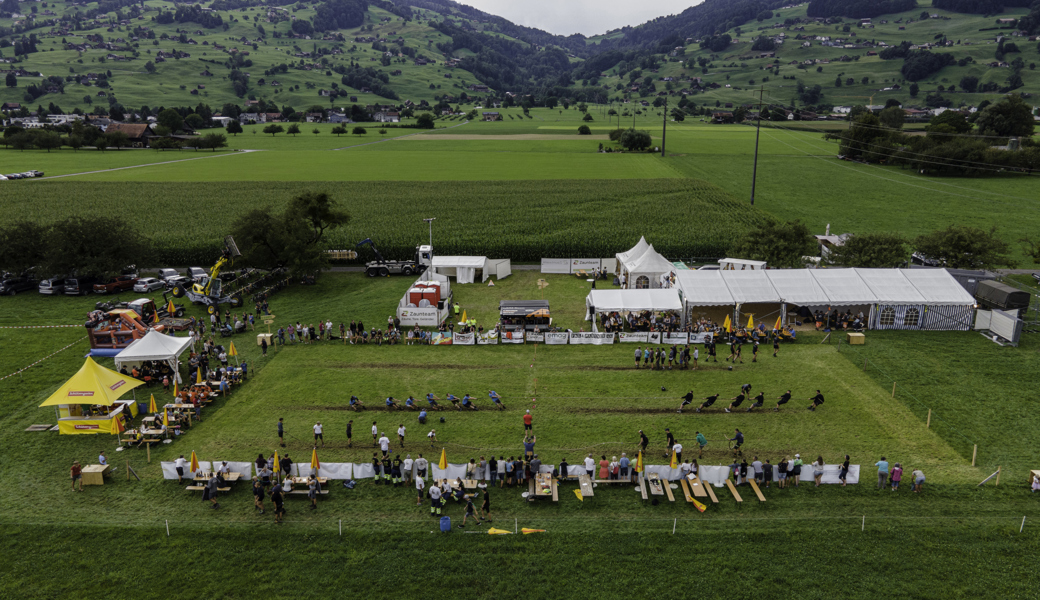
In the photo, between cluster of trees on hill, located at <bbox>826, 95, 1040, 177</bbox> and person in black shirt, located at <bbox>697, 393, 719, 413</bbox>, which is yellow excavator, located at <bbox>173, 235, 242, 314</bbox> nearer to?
person in black shirt, located at <bbox>697, 393, 719, 413</bbox>

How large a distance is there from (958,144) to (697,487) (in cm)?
9517

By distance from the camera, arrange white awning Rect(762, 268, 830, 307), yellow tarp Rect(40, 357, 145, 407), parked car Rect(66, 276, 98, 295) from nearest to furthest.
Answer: yellow tarp Rect(40, 357, 145, 407)
white awning Rect(762, 268, 830, 307)
parked car Rect(66, 276, 98, 295)

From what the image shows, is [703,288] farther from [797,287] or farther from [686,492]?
[686,492]

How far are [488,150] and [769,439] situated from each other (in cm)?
10858

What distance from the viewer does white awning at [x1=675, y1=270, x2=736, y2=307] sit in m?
34.9

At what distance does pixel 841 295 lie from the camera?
34875 mm

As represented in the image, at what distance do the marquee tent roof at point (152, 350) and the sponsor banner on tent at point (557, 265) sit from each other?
2784 centimetres

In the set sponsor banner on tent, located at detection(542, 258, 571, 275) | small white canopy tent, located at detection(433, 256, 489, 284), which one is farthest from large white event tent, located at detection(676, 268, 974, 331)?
small white canopy tent, located at detection(433, 256, 489, 284)

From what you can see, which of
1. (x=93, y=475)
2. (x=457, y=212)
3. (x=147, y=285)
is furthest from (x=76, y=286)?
(x=457, y=212)

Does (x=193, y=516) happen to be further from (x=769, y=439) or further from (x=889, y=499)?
(x=889, y=499)

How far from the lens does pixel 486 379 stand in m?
28.8

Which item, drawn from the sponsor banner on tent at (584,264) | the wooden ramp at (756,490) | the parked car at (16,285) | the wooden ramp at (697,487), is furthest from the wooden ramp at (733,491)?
the parked car at (16,285)

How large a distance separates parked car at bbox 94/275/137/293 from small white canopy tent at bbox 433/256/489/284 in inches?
881

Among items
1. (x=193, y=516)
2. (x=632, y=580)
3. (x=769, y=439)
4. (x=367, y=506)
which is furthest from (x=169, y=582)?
(x=769, y=439)
